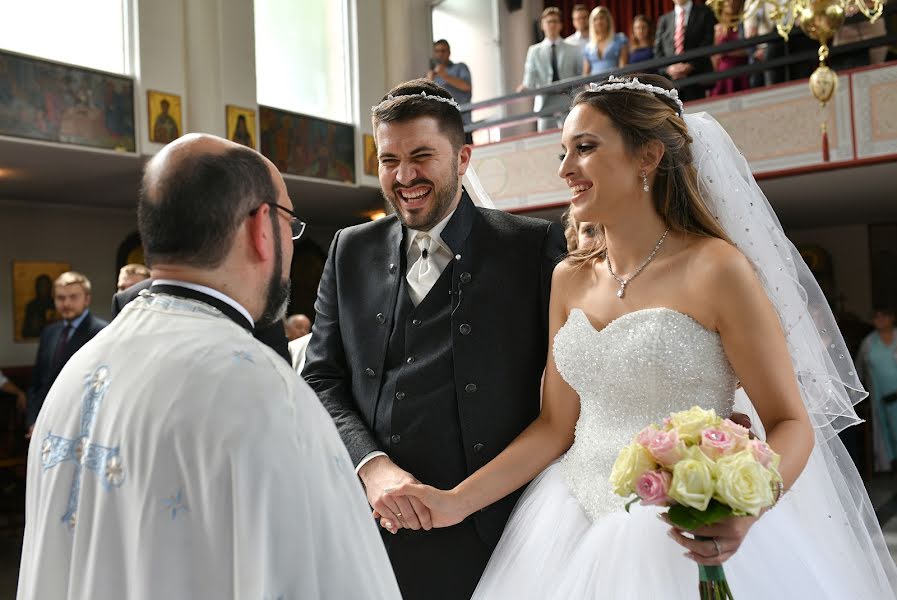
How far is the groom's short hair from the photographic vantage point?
8.36 ft

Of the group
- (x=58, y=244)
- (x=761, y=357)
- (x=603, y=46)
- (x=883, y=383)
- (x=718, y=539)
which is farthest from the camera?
(x=58, y=244)

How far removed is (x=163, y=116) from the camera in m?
11.8

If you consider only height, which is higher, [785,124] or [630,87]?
[785,124]

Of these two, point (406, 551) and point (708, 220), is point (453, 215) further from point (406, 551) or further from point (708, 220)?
point (406, 551)

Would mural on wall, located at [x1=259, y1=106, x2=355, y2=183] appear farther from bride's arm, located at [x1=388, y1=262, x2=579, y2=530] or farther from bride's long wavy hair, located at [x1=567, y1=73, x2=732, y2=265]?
bride's long wavy hair, located at [x1=567, y1=73, x2=732, y2=265]

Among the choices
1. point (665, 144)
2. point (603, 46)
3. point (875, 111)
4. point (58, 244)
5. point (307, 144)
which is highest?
point (603, 46)

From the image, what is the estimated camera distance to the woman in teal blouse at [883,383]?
10711mm

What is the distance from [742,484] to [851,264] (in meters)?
14.6

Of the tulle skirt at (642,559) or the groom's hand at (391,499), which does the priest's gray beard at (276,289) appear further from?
the tulle skirt at (642,559)

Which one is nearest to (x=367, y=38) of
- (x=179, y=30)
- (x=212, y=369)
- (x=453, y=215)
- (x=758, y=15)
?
(x=179, y=30)

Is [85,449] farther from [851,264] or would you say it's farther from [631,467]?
[851,264]

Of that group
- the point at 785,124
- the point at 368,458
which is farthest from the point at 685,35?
the point at 368,458

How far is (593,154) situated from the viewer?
2459mm

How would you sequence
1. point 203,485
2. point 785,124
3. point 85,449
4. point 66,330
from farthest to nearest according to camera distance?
point 785,124 < point 66,330 < point 85,449 < point 203,485
